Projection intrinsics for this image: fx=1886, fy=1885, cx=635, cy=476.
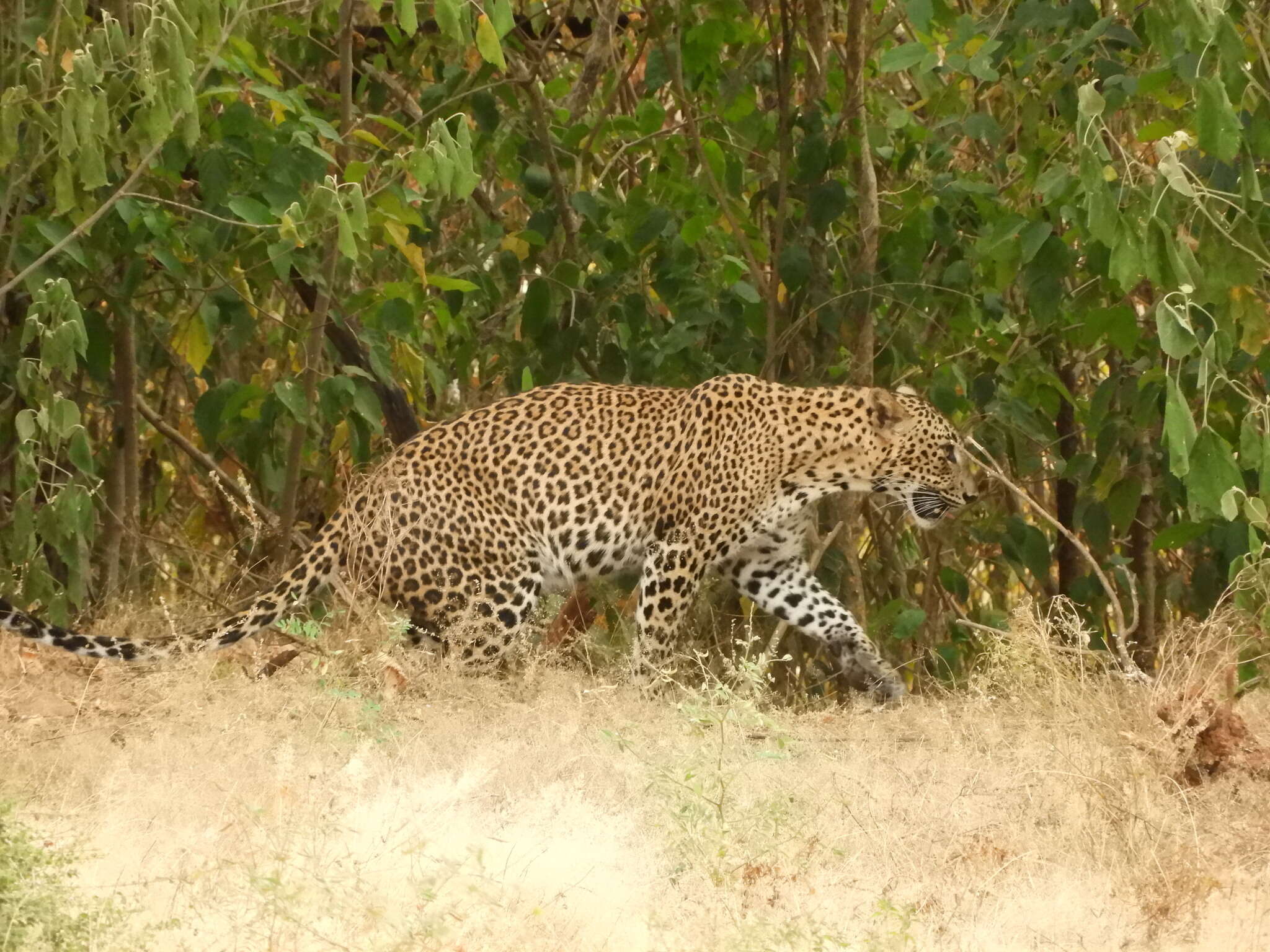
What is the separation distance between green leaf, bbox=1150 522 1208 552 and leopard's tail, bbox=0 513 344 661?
3054 mm

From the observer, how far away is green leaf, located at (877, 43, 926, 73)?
20.5ft

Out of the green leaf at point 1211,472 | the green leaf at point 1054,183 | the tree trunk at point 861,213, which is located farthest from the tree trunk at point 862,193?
the green leaf at point 1211,472

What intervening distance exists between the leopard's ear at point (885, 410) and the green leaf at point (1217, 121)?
309cm

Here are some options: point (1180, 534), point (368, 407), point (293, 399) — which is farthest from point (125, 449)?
point (1180, 534)

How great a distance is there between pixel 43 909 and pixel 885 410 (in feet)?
15.7

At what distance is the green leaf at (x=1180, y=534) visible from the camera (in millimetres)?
6543

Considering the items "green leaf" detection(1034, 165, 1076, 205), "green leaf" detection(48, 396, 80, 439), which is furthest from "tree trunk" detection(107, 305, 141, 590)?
→ "green leaf" detection(1034, 165, 1076, 205)

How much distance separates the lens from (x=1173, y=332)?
471cm

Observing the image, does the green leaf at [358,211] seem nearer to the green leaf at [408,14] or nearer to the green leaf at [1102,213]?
the green leaf at [408,14]

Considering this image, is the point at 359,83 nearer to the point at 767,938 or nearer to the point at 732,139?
the point at 732,139

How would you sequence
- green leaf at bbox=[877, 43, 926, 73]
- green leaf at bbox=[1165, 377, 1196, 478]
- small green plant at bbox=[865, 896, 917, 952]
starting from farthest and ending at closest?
1. green leaf at bbox=[877, 43, 926, 73]
2. green leaf at bbox=[1165, 377, 1196, 478]
3. small green plant at bbox=[865, 896, 917, 952]

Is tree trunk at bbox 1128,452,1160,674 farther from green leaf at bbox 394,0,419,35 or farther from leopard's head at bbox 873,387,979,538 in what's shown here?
green leaf at bbox 394,0,419,35

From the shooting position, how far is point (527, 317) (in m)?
8.38

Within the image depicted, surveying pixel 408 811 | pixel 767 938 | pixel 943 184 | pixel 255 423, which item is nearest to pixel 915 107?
pixel 943 184
